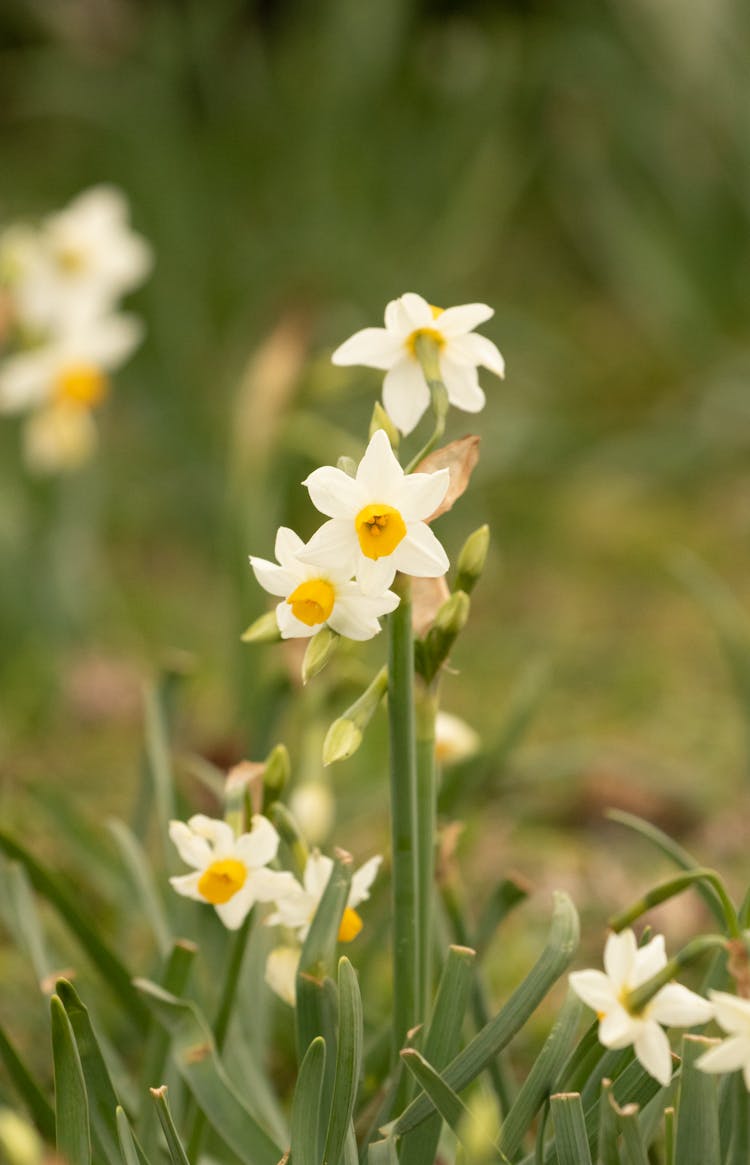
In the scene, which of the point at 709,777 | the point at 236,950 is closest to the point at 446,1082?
the point at 236,950

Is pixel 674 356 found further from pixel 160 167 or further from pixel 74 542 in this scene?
pixel 74 542

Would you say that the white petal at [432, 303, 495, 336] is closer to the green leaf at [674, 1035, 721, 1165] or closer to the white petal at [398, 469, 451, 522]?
the white petal at [398, 469, 451, 522]

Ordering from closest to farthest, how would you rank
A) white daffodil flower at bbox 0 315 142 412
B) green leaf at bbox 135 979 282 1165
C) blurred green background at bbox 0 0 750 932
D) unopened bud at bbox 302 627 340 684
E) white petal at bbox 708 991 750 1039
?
white petal at bbox 708 991 750 1039 < unopened bud at bbox 302 627 340 684 < green leaf at bbox 135 979 282 1165 < white daffodil flower at bbox 0 315 142 412 < blurred green background at bbox 0 0 750 932

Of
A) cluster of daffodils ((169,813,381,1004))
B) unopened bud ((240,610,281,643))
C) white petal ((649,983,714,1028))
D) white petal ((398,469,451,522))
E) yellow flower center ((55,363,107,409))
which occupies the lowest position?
white petal ((649,983,714,1028))

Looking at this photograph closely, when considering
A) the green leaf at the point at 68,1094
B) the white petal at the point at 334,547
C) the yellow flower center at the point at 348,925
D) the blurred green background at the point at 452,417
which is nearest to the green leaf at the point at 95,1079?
the green leaf at the point at 68,1094

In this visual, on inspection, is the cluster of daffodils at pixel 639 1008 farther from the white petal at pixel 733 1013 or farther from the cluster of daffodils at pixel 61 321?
the cluster of daffodils at pixel 61 321

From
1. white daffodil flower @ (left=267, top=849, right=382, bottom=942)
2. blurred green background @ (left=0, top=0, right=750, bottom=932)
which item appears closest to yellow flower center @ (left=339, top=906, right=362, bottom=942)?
white daffodil flower @ (left=267, top=849, right=382, bottom=942)

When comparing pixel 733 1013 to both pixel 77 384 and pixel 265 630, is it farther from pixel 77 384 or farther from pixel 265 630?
pixel 77 384

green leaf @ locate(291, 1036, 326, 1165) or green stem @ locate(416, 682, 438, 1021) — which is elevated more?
green stem @ locate(416, 682, 438, 1021)
